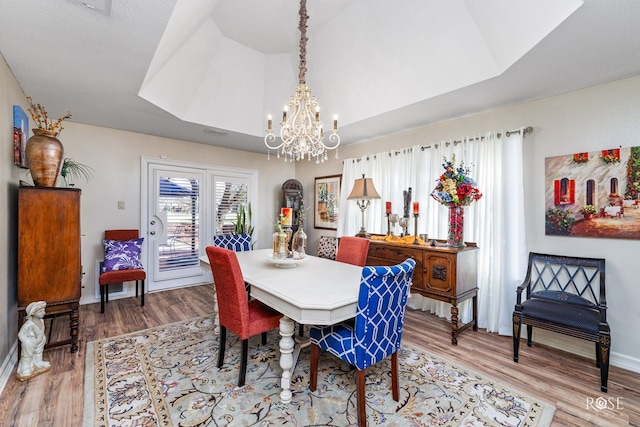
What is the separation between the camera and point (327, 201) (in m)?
5.25

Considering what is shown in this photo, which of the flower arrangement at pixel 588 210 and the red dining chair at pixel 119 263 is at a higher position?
the flower arrangement at pixel 588 210

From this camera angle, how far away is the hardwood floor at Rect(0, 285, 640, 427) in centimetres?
180

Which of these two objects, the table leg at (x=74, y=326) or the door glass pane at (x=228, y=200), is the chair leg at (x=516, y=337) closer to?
the table leg at (x=74, y=326)

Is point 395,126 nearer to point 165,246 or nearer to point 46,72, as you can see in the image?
point 46,72

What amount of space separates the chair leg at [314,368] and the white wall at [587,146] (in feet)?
7.81

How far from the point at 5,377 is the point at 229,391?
1.69 meters

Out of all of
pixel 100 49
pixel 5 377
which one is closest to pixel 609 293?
pixel 100 49

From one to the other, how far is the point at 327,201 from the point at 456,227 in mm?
2584

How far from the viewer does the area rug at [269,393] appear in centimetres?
177

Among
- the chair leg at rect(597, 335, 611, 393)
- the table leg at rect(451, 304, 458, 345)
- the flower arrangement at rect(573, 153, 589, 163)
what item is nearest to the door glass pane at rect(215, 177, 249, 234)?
the table leg at rect(451, 304, 458, 345)

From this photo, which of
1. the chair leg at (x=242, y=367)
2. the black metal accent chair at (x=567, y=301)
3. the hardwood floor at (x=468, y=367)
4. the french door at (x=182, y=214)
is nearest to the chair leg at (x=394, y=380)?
the hardwood floor at (x=468, y=367)

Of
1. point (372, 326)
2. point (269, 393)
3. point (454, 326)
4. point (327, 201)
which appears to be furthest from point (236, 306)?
point (327, 201)

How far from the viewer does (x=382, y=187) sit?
13.9 feet

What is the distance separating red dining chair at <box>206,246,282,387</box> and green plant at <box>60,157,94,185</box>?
9.97 ft
